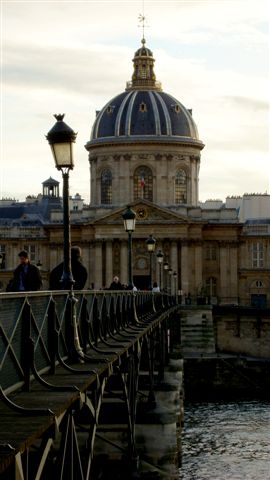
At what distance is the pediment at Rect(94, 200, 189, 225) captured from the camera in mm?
114875

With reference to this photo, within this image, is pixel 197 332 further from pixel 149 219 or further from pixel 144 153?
pixel 144 153

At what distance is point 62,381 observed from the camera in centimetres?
1461

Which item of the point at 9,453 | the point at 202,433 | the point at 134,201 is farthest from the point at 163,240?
the point at 9,453

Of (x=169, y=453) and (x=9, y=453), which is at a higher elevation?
(x=9, y=453)

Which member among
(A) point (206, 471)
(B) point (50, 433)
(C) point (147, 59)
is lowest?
(A) point (206, 471)

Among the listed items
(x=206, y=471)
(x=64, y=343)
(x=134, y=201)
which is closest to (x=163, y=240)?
(x=134, y=201)

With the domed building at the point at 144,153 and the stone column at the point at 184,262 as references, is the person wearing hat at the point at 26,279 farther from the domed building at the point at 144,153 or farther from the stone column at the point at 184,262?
the domed building at the point at 144,153

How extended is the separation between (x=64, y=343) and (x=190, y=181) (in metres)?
106

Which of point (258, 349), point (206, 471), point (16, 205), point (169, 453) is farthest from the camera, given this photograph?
point (16, 205)

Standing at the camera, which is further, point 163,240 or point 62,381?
point 163,240

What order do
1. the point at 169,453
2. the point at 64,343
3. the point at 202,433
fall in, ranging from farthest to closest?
the point at 202,433, the point at 169,453, the point at 64,343

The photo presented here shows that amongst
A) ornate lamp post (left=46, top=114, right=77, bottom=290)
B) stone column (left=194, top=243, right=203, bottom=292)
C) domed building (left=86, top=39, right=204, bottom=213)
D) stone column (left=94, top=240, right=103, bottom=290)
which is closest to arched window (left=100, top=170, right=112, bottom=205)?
domed building (left=86, top=39, right=204, bottom=213)

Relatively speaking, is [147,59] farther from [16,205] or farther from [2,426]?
[2,426]

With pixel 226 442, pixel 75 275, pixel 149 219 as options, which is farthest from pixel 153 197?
pixel 75 275
